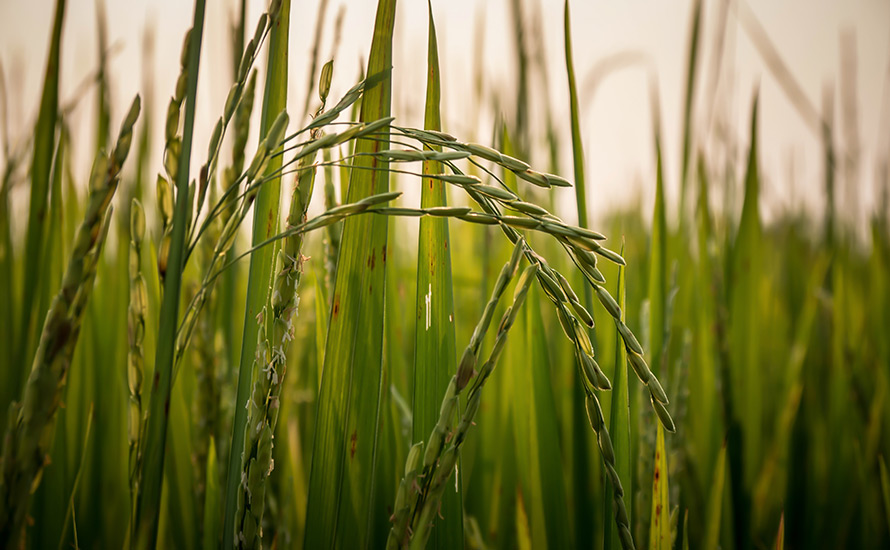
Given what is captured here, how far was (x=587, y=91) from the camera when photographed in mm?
1273

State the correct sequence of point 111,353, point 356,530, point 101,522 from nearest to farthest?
1. point 356,530
2. point 101,522
3. point 111,353

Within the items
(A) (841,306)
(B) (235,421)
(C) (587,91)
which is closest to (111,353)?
(B) (235,421)

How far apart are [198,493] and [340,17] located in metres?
Answer: 0.54

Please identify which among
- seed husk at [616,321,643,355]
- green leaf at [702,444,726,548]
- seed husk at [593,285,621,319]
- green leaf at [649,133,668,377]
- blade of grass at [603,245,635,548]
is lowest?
green leaf at [702,444,726,548]

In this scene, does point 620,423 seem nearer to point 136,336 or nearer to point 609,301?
point 609,301

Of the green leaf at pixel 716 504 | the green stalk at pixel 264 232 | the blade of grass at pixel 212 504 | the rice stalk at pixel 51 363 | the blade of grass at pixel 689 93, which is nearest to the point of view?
the rice stalk at pixel 51 363

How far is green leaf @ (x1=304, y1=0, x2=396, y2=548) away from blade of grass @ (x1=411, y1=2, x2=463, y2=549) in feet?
0.17

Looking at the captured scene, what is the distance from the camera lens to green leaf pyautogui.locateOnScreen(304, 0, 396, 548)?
0.43 m

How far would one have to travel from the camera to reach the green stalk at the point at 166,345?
0.31 metres

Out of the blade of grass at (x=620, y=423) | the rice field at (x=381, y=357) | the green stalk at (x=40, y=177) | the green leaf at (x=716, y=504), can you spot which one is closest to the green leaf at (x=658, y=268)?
the rice field at (x=381, y=357)

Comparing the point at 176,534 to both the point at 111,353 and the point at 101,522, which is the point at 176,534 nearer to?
the point at 101,522

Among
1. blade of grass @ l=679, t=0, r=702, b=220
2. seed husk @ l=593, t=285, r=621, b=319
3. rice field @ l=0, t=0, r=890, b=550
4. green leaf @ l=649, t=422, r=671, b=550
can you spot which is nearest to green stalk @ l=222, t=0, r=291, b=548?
rice field @ l=0, t=0, r=890, b=550

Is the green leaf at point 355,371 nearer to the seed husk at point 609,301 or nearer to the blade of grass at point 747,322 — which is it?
the seed husk at point 609,301

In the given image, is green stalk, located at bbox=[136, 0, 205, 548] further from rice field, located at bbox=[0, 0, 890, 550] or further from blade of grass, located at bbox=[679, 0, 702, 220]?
blade of grass, located at bbox=[679, 0, 702, 220]
